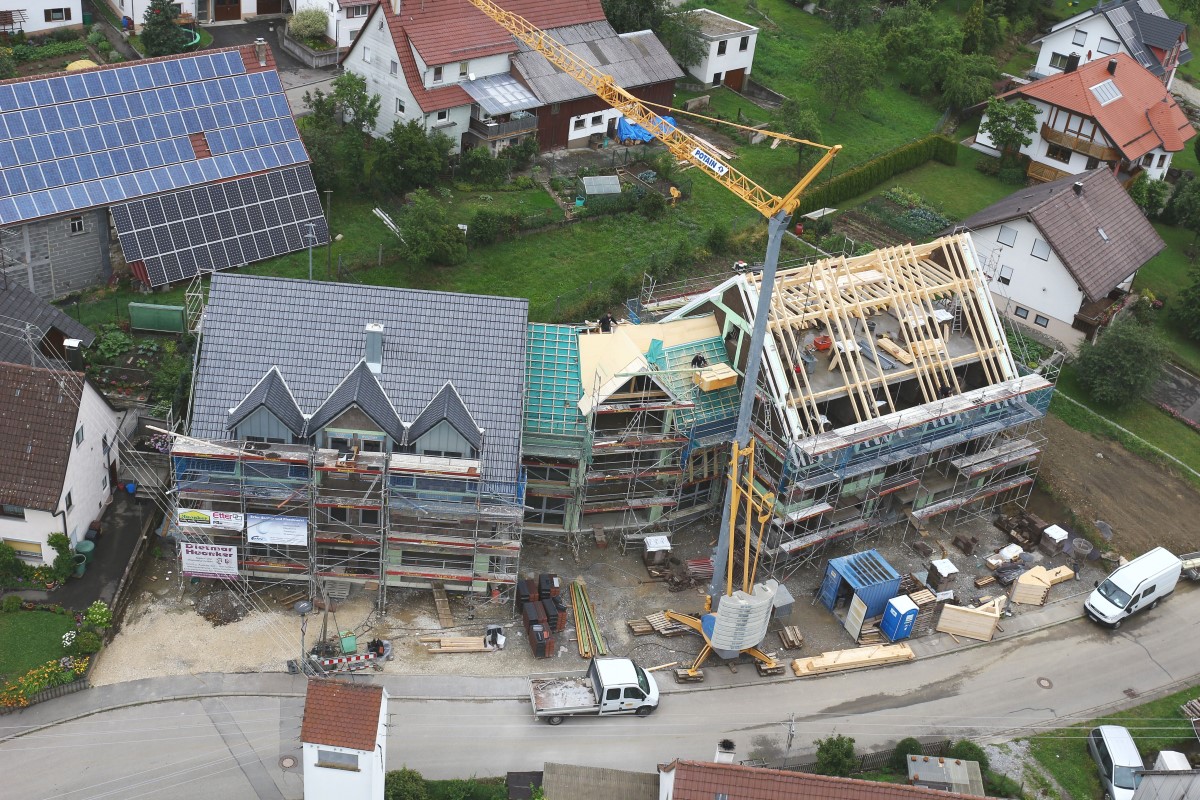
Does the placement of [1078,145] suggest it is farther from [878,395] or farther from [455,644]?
[455,644]

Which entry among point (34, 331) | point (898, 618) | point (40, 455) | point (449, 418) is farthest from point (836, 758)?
point (34, 331)

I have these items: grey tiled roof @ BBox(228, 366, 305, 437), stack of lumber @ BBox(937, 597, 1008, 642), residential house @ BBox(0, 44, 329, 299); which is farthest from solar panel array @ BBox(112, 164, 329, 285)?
stack of lumber @ BBox(937, 597, 1008, 642)

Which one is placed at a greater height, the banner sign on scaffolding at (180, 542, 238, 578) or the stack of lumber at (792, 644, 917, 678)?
the banner sign on scaffolding at (180, 542, 238, 578)

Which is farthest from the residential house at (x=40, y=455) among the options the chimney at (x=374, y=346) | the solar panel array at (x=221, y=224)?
the solar panel array at (x=221, y=224)

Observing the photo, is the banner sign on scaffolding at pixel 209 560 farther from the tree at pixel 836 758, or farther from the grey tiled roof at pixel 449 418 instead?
the tree at pixel 836 758

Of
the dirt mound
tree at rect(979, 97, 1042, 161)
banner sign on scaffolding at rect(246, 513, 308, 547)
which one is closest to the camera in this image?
banner sign on scaffolding at rect(246, 513, 308, 547)

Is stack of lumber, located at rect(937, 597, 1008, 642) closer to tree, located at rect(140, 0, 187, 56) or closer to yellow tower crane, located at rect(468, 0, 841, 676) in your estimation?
yellow tower crane, located at rect(468, 0, 841, 676)
